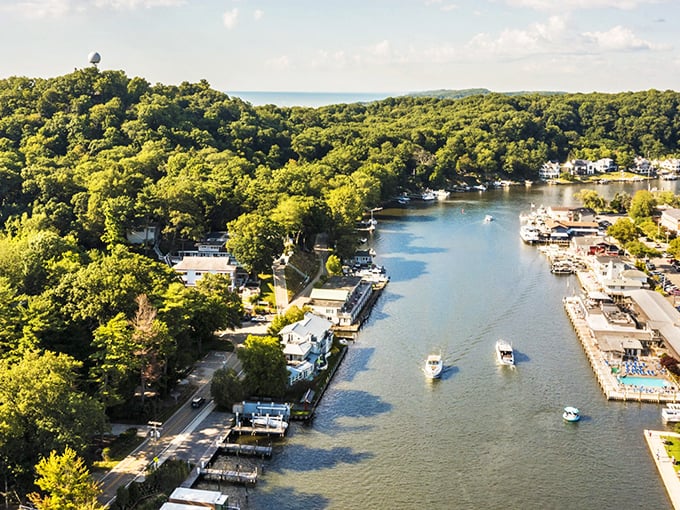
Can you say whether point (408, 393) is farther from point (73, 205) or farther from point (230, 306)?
point (73, 205)

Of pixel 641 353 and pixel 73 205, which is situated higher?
pixel 73 205

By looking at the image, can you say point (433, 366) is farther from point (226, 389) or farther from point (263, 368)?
point (226, 389)

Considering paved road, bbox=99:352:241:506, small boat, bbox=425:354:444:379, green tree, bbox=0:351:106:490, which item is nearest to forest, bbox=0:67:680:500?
green tree, bbox=0:351:106:490

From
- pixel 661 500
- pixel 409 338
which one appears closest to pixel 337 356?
Result: pixel 409 338

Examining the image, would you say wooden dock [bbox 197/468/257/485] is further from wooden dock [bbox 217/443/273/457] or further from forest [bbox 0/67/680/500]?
forest [bbox 0/67/680/500]

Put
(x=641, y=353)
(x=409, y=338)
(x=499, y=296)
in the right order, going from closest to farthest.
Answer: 1. (x=641, y=353)
2. (x=409, y=338)
3. (x=499, y=296)

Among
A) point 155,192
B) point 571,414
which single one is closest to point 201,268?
point 155,192
